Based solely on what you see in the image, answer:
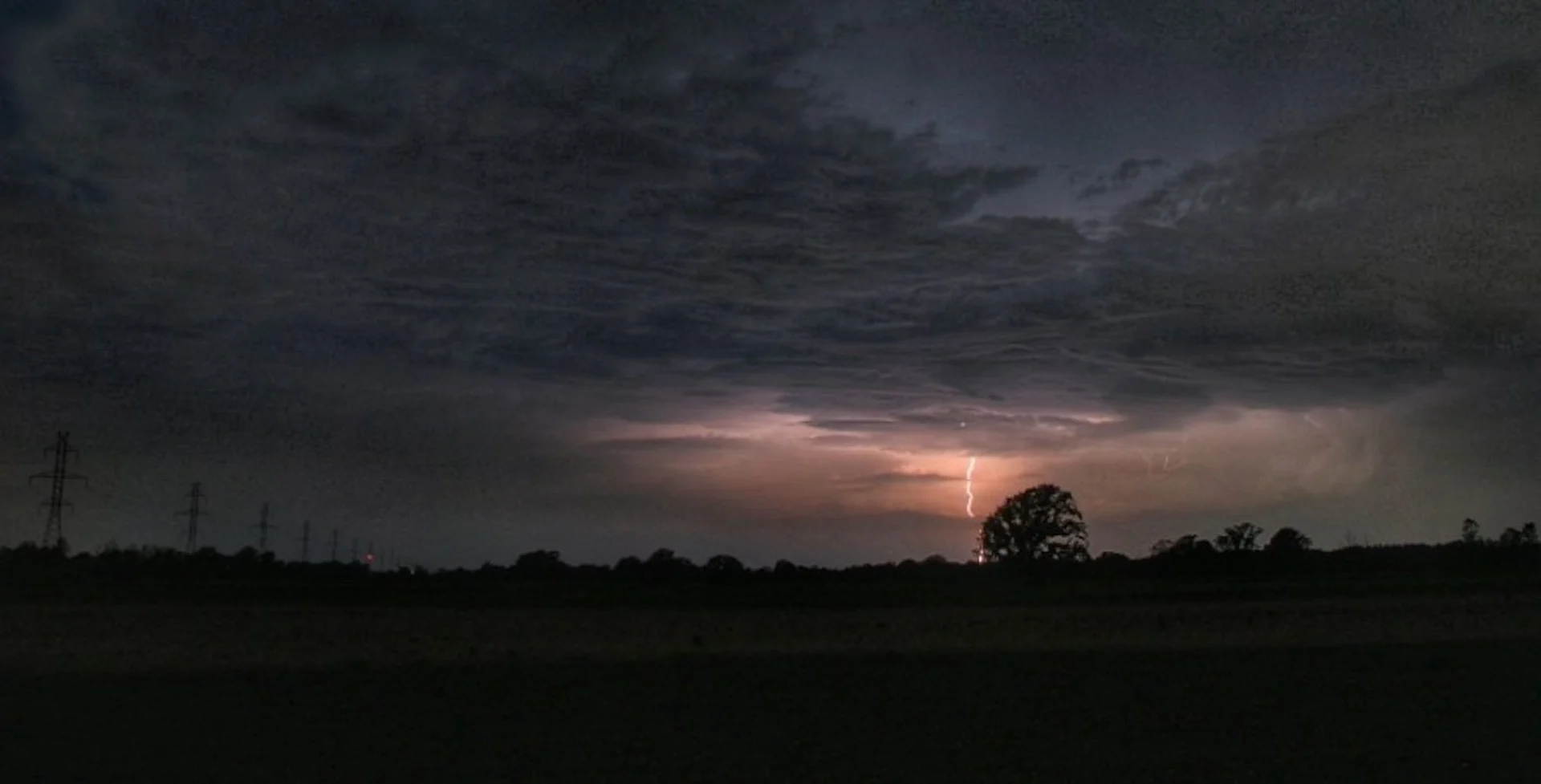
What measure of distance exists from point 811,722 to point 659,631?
28022mm

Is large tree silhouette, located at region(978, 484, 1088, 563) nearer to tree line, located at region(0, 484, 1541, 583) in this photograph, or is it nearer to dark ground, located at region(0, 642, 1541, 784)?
tree line, located at region(0, 484, 1541, 583)

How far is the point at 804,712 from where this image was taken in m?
21.2

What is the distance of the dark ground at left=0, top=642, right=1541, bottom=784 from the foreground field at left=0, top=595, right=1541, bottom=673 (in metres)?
6.15

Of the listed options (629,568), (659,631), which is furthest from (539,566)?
(659,631)

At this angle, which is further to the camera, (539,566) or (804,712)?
(539,566)

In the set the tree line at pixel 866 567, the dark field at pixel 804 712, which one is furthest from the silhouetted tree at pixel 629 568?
the dark field at pixel 804 712

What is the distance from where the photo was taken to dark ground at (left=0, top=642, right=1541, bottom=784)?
50.1ft

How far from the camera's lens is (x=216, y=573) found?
3782 inches

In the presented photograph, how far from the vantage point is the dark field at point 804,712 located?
15.4 m

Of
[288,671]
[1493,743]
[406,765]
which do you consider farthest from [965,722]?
[288,671]

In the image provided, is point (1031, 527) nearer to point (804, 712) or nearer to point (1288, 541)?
point (1288, 541)

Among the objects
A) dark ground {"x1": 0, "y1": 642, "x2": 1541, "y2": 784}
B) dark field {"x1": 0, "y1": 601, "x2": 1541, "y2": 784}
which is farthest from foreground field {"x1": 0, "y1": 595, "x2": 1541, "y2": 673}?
dark ground {"x1": 0, "y1": 642, "x2": 1541, "y2": 784}

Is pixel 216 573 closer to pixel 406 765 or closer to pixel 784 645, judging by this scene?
pixel 784 645

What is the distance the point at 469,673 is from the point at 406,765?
42.9ft
